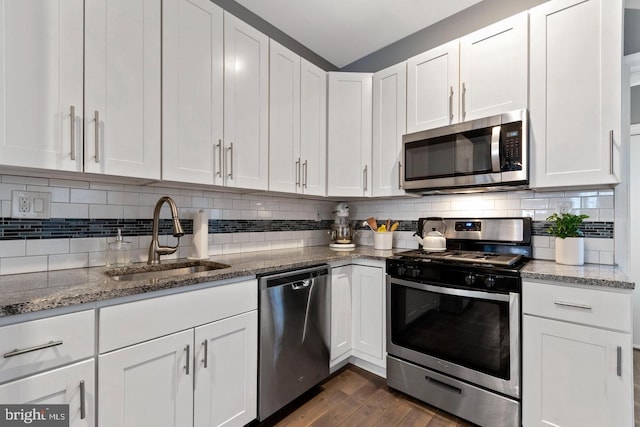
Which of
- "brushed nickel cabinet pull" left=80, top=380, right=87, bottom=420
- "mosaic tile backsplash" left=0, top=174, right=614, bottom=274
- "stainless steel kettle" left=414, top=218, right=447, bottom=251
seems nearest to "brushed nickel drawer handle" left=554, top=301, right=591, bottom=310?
"mosaic tile backsplash" left=0, top=174, right=614, bottom=274

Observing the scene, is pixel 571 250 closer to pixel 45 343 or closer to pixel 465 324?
pixel 465 324

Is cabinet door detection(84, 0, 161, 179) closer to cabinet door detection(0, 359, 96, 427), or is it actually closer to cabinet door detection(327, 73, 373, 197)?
cabinet door detection(0, 359, 96, 427)

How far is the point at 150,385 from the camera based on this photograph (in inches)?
47.1

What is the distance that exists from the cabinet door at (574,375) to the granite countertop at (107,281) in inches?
9.6

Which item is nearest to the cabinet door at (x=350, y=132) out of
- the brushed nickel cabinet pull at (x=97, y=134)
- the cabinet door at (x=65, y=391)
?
the brushed nickel cabinet pull at (x=97, y=134)

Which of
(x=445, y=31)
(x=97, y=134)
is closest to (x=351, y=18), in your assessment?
(x=445, y=31)

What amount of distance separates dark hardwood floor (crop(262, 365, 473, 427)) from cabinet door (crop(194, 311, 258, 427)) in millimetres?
320

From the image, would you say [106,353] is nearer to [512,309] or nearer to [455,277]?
[455,277]

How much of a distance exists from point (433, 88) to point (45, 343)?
2567 mm

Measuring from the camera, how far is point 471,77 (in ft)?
6.72

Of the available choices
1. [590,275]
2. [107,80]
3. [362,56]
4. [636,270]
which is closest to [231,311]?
[107,80]

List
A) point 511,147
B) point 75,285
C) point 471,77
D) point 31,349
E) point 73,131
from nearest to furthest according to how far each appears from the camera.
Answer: point 31,349 < point 75,285 < point 73,131 < point 511,147 < point 471,77

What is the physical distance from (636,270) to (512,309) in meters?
2.06

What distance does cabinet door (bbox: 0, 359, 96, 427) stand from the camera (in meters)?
0.90
